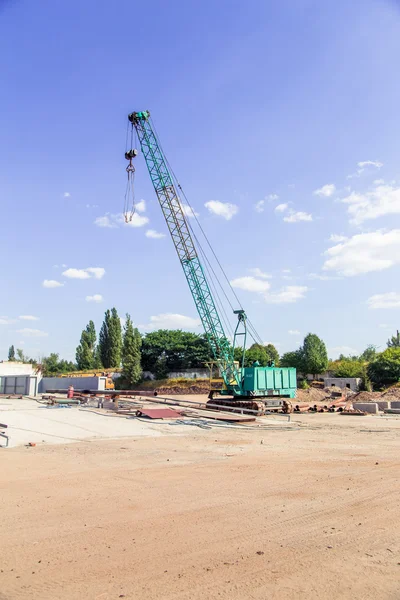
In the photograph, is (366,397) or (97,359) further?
(97,359)

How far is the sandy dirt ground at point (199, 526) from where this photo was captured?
5.51 metres

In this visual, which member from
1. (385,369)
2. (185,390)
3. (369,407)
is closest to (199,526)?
(369,407)

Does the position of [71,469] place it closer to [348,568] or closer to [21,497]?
[21,497]

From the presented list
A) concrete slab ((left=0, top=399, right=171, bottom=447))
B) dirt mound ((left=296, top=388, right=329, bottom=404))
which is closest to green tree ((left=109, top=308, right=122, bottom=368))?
dirt mound ((left=296, top=388, right=329, bottom=404))

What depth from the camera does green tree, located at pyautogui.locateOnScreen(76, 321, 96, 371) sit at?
9188 centimetres

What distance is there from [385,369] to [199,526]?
2262 inches

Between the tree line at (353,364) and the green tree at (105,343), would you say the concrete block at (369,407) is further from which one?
the green tree at (105,343)

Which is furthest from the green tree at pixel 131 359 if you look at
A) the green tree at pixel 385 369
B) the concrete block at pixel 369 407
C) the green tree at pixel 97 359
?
the concrete block at pixel 369 407

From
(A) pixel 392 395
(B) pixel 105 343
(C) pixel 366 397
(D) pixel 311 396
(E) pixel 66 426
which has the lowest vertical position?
(E) pixel 66 426

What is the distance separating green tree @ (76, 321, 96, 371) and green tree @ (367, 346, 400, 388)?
179ft

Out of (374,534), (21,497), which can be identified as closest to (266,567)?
A: (374,534)

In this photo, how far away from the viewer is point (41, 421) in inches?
909

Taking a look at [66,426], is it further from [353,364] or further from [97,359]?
[97,359]

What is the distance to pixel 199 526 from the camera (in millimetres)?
7660
